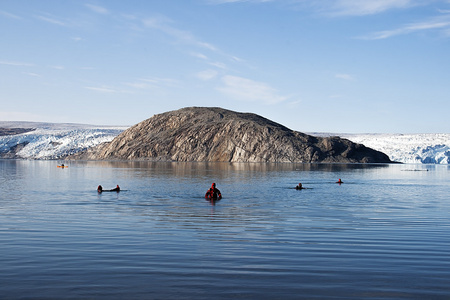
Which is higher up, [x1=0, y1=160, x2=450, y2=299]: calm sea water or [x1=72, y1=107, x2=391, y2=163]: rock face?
[x1=72, y1=107, x2=391, y2=163]: rock face

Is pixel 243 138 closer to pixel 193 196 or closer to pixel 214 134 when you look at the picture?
pixel 214 134

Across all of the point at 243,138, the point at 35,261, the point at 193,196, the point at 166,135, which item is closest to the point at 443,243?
the point at 35,261

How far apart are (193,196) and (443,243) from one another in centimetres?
2462

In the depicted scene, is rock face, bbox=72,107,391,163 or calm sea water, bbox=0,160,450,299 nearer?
calm sea water, bbox=0,160,450,299

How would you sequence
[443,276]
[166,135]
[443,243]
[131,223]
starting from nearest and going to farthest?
[443,276] < [443,243] < [131,223] < [166,135]

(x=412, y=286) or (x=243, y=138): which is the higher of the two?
(x=243, y=138)

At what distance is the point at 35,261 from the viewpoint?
13.9 m

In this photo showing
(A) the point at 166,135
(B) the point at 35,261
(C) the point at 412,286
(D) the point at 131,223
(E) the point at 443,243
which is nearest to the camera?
(C) the point at 412,286

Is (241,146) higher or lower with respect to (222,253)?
higher

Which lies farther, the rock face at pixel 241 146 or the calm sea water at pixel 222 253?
the rock face at pixel 241 146

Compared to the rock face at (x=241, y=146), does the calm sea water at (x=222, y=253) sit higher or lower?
lower

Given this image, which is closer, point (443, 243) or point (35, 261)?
point (35, 261)

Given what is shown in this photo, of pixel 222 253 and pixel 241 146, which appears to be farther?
pixel 241 146

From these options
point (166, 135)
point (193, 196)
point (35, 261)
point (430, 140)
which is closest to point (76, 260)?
point (35, 261)
